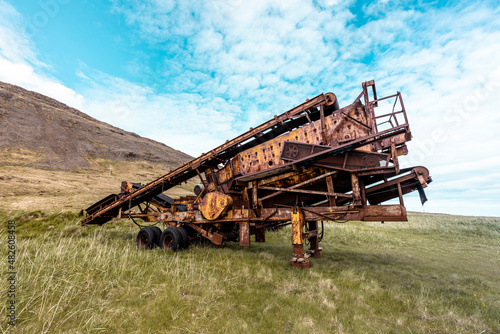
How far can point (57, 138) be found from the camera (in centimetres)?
5028

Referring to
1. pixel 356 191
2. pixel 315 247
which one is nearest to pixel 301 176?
pixel 356 191

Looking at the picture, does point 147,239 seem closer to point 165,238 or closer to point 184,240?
point 165,238

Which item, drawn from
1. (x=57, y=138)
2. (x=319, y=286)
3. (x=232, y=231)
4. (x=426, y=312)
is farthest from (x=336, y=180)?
(x=57, y=138)

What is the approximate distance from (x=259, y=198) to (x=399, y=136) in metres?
4.87

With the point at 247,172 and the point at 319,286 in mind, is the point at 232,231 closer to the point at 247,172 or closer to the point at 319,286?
the point at 247,172

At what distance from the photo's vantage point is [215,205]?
851 cm

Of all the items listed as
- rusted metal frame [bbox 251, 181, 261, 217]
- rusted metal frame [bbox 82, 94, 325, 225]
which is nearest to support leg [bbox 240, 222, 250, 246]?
rusted metal frame [bbox 251, 181, 261, 217]

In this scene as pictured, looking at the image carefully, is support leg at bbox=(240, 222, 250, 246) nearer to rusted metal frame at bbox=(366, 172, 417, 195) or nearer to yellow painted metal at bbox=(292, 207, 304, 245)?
yellow painted metal at bbox=(292, 207, 304, 245)

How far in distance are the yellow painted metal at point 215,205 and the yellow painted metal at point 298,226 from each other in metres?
2.43

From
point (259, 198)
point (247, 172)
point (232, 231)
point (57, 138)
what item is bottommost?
point (232, 231)

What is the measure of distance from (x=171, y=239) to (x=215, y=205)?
8.08 feet

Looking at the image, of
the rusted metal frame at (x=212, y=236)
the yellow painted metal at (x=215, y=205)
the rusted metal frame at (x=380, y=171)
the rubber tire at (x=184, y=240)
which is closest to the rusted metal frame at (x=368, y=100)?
the rusted metal frame at (x=380, y=171)

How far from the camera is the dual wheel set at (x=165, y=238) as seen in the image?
8.80 metres

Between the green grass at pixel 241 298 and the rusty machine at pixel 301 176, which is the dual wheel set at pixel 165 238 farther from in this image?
the green grass at pixel 241 298
